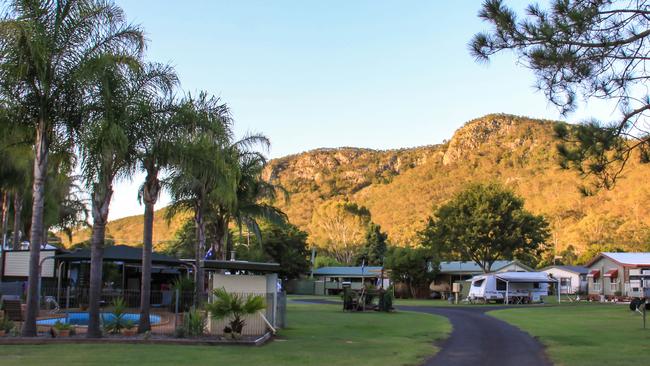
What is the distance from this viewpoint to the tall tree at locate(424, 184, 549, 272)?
53.7 m

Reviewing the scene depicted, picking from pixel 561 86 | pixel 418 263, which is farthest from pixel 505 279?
pixel 561 86

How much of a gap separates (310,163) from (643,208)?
347 ft

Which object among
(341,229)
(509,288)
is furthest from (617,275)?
(341,229)

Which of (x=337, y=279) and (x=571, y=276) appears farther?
(x=337, y=279)

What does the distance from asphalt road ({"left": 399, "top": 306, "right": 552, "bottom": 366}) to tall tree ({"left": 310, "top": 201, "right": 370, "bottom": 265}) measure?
243 feet

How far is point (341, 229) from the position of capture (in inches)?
3927

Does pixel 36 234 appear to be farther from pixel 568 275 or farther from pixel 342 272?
pixel 568 275

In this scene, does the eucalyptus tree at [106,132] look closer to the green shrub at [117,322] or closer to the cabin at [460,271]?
the green shrub at [117,322]

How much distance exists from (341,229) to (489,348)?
272 feet

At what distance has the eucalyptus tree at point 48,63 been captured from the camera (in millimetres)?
15727

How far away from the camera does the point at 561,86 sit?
564 inches

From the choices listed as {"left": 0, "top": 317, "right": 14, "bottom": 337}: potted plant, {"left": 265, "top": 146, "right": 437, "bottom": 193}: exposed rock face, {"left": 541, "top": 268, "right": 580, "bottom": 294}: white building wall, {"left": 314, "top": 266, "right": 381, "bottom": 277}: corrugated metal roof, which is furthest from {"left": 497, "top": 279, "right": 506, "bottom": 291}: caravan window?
{"left": 265, "top": 146, "right": 437, "bottom": 193}: exposed rock face

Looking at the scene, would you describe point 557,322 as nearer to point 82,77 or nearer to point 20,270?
point 82,77

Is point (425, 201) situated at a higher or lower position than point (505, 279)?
higher
